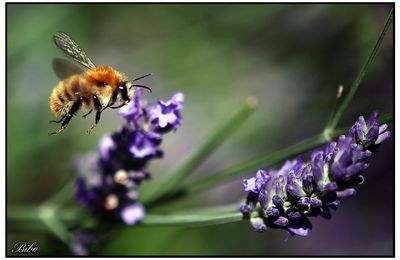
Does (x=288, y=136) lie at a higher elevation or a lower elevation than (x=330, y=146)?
higher

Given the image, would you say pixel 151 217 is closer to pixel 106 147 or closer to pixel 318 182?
pixel 106 147

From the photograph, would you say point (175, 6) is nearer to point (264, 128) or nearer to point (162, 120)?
point (264, 128)

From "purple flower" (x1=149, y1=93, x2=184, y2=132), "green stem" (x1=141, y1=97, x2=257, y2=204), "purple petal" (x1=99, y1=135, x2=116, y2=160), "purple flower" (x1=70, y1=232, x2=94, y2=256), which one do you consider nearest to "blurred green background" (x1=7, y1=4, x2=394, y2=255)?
"purple flower" (x1=70, y1=232, x2=94, y2=256)

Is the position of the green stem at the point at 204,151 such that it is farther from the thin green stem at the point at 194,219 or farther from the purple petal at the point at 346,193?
the purple petal at the point at 346,193

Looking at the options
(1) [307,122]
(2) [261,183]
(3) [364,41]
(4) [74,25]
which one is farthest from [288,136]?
(2) [261,183]

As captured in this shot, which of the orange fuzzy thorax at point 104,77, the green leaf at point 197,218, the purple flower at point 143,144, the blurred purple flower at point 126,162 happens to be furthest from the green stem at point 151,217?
the orange fuzzy thorax at point 104,77

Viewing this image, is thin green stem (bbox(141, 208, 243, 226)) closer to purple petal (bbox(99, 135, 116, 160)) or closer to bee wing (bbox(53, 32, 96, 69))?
purple petal (bbox(99, 135, 116, 160))

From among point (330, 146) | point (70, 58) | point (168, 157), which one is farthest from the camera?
point (168, 157)
